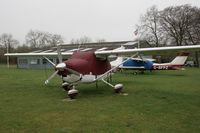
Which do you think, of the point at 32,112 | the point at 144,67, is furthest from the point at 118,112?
the point at 144,67

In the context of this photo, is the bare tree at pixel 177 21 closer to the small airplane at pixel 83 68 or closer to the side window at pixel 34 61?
the side window at pixel 34 61

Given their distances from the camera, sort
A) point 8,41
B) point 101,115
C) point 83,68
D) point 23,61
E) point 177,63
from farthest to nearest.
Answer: point 8,41 < point 23,61 < point 177,63 < point 83,68 < point 101,115

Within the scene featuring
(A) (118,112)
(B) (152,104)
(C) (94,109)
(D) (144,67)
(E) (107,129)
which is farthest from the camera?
(D) (144,67)

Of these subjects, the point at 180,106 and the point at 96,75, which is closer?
the point at 180,106

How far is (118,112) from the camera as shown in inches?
348

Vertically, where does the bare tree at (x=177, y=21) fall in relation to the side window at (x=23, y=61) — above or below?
above

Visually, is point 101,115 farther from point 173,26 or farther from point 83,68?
point 173,26

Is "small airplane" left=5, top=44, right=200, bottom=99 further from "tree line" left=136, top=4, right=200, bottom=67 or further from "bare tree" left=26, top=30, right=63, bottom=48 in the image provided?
"bare tree" left=26, top=30, right=63, bottom=48

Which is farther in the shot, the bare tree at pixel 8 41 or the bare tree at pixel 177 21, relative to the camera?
the bare tree at pixel 8 41

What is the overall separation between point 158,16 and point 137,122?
163 ft

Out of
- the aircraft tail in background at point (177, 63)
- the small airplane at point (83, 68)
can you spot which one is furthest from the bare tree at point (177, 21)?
the small airplane at point (83, 68)

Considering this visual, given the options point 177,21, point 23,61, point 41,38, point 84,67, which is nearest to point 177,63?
point 84,67


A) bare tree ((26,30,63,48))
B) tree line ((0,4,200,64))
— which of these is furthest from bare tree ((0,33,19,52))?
tree line ((0,4,200,64))

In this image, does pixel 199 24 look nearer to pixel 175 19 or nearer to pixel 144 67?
pixel 175 19
